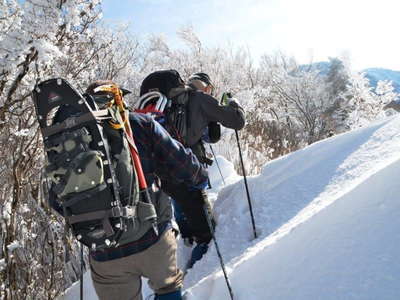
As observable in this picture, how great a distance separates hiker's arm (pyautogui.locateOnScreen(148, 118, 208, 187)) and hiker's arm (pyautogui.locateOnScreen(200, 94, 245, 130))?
101cm

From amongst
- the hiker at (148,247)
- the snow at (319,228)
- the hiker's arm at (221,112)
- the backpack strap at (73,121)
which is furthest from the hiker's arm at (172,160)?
the hiker's arm at (221,112)

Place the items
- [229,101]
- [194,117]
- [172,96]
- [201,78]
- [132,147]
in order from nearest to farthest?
[132,147], [172,96], [194,117], [229,101], [201,78]

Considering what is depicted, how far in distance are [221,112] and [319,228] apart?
1.23m

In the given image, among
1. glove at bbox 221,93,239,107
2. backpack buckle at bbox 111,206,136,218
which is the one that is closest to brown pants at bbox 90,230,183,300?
backpack buckle at bbox 111,206,136,218

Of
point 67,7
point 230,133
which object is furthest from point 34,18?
point 230,133

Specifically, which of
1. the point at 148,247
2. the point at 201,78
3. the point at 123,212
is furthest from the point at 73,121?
the point at 201,78

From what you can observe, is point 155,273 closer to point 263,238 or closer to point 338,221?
point 338,221

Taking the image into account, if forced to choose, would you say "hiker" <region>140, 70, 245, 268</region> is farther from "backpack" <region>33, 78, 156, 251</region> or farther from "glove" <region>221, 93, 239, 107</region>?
"backpack" <region>33, 78, 156, 251</region>

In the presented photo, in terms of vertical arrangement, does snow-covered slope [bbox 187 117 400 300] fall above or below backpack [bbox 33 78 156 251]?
below

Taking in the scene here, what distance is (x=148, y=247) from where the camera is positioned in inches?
70.0

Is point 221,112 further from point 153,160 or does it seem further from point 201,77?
point 153,160

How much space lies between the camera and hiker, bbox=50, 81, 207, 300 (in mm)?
1757

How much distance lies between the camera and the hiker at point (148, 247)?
5.76ft

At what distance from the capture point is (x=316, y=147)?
4.41 meters
